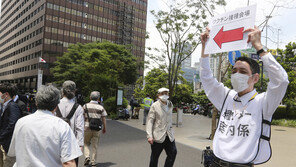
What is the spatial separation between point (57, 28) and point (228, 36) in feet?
199

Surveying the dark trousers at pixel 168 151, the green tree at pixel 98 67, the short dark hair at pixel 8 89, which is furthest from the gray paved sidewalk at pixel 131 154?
the green tree at pixel 98 67

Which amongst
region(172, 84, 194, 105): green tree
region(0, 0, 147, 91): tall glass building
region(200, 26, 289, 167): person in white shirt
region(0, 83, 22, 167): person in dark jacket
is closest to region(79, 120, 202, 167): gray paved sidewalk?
region(0, 83, 22, 167): person in dark jacket

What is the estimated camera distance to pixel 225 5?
33.8 ft

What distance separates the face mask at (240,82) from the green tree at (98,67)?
18.2 m

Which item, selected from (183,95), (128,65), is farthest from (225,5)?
(183,95)

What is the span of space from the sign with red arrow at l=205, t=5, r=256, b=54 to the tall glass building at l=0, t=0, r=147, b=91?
48888 millimetres

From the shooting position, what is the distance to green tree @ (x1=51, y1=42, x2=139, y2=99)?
66.4 ft

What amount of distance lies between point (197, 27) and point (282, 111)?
50.8 ft

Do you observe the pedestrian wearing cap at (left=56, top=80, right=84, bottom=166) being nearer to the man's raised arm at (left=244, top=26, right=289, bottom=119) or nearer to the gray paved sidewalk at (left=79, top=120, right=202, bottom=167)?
the gray paved sidewalk at (left=79, top=120, right=202, bottom=167)

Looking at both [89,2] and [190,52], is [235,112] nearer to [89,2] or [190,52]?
[190,52]

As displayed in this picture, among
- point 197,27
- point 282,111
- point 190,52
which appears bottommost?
point 282,111

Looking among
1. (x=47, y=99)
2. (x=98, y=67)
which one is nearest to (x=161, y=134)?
(x=47, y=99)

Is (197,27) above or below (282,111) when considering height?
above

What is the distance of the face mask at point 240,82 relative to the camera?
204cm
